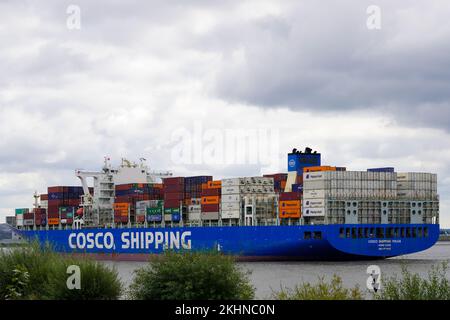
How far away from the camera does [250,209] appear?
80438 mm

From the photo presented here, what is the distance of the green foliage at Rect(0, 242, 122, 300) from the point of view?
33375 mm

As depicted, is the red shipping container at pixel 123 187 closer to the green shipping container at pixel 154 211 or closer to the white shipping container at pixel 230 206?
the green shipping container at pixel 154 211

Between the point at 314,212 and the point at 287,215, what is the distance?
352 centimetres

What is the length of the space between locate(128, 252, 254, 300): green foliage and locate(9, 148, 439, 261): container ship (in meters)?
31.5

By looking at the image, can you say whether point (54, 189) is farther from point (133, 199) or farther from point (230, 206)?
point (230, 206)

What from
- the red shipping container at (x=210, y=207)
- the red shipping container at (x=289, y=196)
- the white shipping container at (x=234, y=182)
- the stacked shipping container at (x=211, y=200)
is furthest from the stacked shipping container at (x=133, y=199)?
the red shipping container at (x=289, y=196)

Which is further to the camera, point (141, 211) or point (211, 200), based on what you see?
point (141, 211)

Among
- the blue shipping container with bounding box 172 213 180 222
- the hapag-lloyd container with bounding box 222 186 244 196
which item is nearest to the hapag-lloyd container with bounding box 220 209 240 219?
the hapag-lloyd container with bounding box 222 186 244 196

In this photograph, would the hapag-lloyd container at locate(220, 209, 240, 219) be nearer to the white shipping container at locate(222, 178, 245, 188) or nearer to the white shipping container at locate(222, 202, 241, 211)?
the white shipping container at locate(222, 202, 241, 211)

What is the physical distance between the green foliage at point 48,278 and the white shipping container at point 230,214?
42222mm

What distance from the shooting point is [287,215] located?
76.3 meters

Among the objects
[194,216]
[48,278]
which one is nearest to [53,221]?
[194,216]
